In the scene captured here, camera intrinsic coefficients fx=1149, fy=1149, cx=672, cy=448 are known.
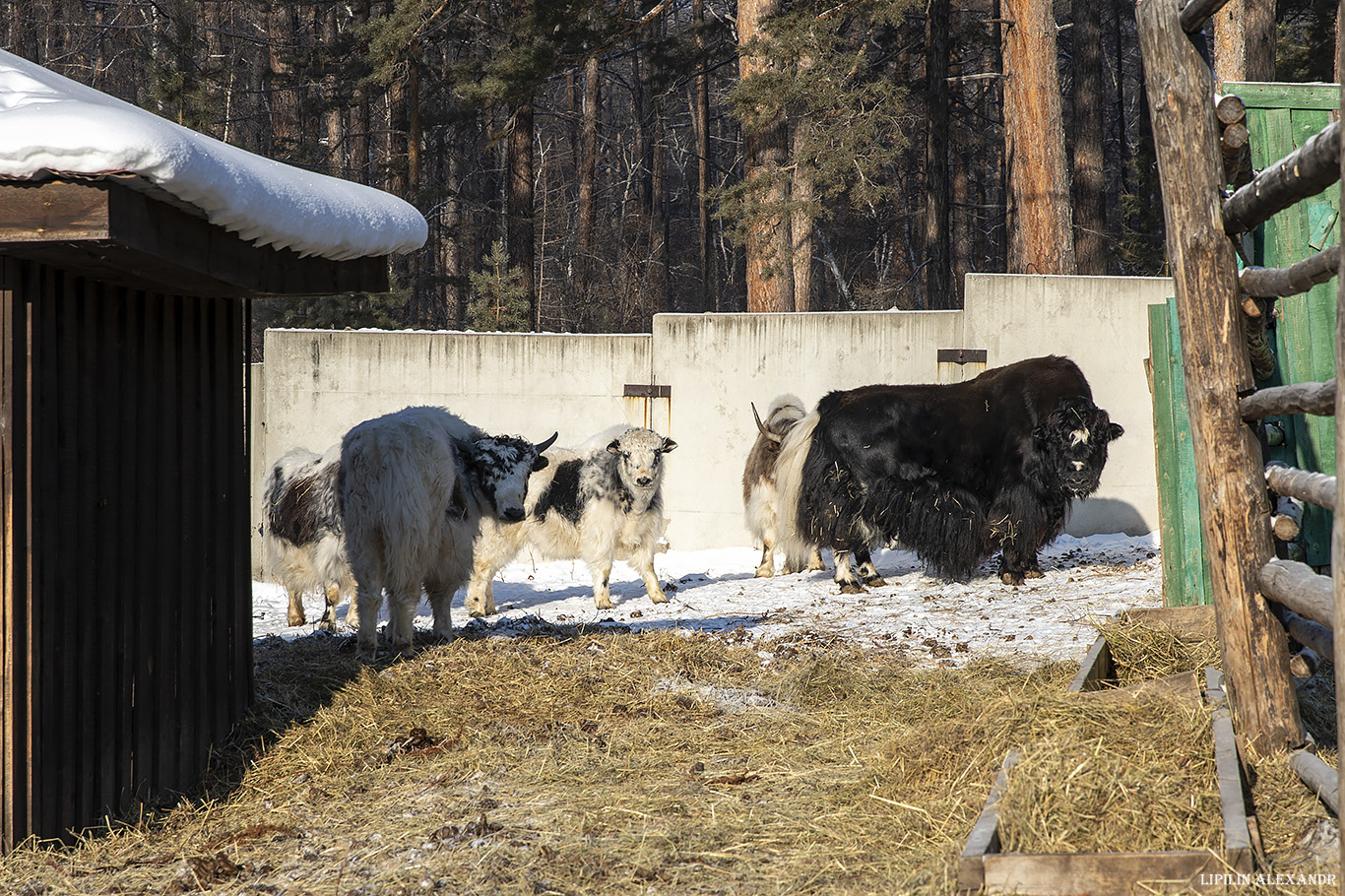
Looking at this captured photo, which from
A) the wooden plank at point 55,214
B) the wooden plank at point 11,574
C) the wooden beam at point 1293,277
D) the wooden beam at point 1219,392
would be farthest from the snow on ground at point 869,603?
the wooden plank at point 55,214

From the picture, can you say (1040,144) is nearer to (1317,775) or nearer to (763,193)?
(763,193)

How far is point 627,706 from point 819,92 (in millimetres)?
11581

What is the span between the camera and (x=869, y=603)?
933 centimetres

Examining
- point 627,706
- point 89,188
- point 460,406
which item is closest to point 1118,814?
point 627,706

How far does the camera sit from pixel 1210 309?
144 inches

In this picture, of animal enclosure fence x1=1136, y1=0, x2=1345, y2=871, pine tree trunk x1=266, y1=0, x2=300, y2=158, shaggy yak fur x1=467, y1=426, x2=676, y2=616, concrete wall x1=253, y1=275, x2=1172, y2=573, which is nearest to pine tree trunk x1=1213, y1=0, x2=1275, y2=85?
concrete wall x1=253, y1=275, x2=1172, y2=573

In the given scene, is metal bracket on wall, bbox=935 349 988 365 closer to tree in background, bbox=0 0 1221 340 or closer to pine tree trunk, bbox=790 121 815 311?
tree in background, bbox=0 0 1221 340

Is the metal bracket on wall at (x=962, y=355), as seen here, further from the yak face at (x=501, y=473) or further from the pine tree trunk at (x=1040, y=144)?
the yak face at (x=501, y=473)

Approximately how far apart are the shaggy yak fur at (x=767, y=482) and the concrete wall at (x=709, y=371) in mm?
1011

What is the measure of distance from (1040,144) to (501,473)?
11.0 metres

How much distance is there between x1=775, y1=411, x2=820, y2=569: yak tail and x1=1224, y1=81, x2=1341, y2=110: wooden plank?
225 inches

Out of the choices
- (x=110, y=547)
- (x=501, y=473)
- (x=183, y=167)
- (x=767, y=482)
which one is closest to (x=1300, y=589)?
(x=183, y=167)

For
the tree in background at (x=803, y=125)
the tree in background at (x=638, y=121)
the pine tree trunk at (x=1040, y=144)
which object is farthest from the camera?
the tree in background at (x=638, y=121)

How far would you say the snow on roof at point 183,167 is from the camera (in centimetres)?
326
